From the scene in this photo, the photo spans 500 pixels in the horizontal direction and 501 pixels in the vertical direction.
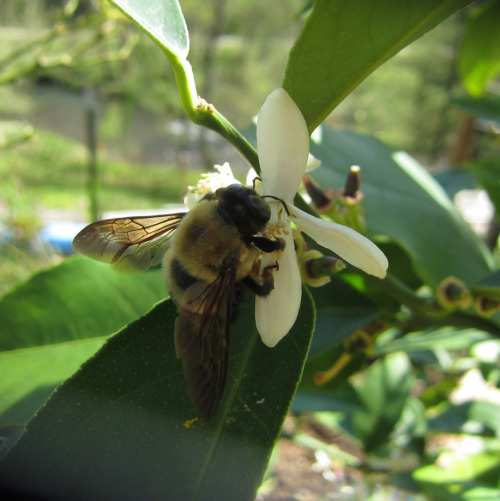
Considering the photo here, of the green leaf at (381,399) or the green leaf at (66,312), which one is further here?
the green leaf at (381,399)

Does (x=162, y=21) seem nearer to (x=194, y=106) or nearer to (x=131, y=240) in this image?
(x=194, y=106)

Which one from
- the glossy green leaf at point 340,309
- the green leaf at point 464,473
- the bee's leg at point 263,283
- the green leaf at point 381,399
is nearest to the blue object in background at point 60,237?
the green leaf at point 381,399

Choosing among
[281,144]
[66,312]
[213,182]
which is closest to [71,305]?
[66,312]

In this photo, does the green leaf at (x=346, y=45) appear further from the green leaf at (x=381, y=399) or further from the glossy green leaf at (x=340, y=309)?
the green leaf at (x=381, y=399)

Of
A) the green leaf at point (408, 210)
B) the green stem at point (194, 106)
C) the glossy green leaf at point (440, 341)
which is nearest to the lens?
the green stem at point (194, 106)

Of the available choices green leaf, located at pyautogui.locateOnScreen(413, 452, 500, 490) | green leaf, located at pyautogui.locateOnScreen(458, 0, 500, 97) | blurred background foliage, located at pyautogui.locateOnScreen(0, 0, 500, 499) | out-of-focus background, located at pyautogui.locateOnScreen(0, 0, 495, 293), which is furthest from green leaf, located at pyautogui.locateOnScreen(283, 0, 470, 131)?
out-of-focus background, located at pyautogui.locateOnScreen(0, 0, 495, 293)

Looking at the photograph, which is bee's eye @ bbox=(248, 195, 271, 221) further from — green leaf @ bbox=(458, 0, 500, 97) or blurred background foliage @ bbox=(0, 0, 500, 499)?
green leaf @ bbox=(458, 0, 500, 97)

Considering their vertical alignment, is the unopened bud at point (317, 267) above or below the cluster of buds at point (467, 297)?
below
